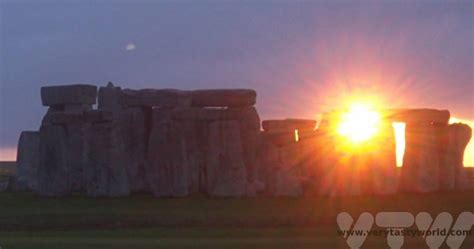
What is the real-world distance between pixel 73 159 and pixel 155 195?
11.5 feet

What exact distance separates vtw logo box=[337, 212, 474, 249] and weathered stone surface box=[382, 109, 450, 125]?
890 cm

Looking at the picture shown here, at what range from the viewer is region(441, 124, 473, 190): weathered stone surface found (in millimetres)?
43812

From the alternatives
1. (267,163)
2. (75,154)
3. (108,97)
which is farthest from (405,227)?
(108,97)

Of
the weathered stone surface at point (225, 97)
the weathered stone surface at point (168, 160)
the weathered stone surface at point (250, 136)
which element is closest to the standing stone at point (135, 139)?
the weathered stone surface at point (168, 160)

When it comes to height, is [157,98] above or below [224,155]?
above

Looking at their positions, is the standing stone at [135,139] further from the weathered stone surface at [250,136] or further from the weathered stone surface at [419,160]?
the weathered stone surface at [419,160]

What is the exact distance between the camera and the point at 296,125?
1793 inches

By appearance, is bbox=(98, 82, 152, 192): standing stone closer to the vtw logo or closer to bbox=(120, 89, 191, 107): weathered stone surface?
bbox=(120, 89, 191, 107): weathered stone surface

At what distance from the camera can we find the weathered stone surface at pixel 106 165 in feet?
130

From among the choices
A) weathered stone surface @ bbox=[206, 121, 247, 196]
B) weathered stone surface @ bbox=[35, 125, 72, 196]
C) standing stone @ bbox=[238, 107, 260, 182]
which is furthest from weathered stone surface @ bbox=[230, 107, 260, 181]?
weathered stone surface @ bbox=[35, 125, 72, 196]

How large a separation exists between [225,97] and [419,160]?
320 inches

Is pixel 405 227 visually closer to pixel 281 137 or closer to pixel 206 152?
pixel 206 152

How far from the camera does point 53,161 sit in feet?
134

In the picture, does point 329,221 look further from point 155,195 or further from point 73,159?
point 73,159
